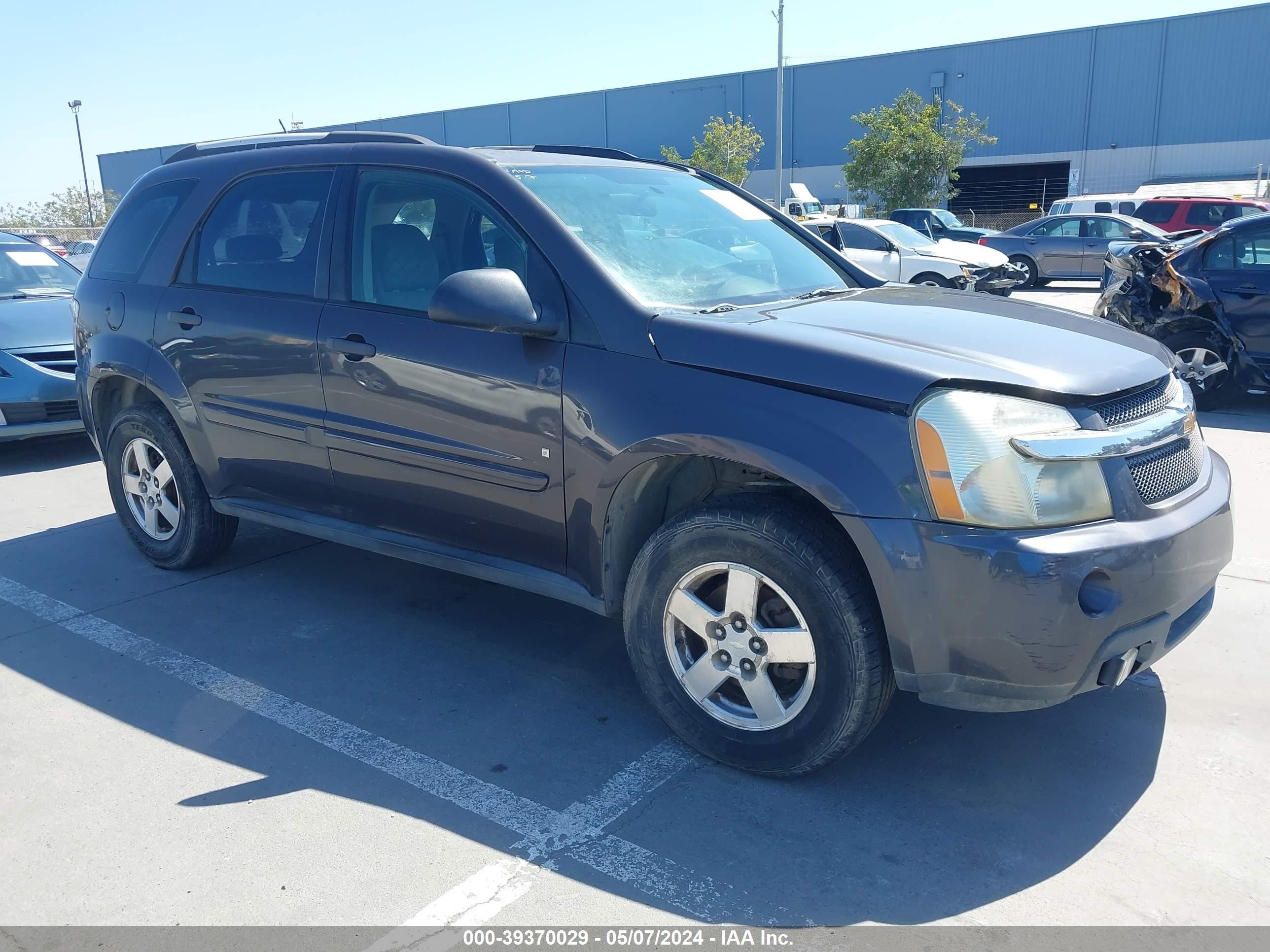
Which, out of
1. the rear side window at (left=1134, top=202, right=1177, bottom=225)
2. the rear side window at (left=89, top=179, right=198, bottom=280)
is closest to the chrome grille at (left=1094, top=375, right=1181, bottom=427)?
the rear side window at (left=89, top=179, right=198, bottom=280)

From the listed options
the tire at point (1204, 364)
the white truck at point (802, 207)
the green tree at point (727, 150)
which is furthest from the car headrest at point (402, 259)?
the green tree at point (727, 150)

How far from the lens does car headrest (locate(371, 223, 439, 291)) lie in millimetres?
3850

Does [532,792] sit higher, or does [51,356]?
[51,356]

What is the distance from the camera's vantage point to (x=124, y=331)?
15.9ft

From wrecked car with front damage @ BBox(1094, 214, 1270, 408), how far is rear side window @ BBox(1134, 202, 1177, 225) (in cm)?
1590

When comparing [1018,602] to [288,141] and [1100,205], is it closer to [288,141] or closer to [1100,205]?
[288,141]

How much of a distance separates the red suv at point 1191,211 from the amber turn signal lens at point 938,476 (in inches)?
885

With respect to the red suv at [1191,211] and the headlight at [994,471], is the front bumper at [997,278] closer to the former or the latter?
the red suv at [1191,211]

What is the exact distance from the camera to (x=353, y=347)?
3.86 metres

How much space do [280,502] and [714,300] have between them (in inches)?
85.6

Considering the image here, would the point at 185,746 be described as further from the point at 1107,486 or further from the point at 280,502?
the point at 1107,486

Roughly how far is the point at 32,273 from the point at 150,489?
5137 millimetres

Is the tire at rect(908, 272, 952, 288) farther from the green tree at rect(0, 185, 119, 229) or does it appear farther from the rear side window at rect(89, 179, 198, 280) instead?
the green tree at rect(0, 185, 119, 229)

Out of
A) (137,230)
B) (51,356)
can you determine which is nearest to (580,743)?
(137,230)
